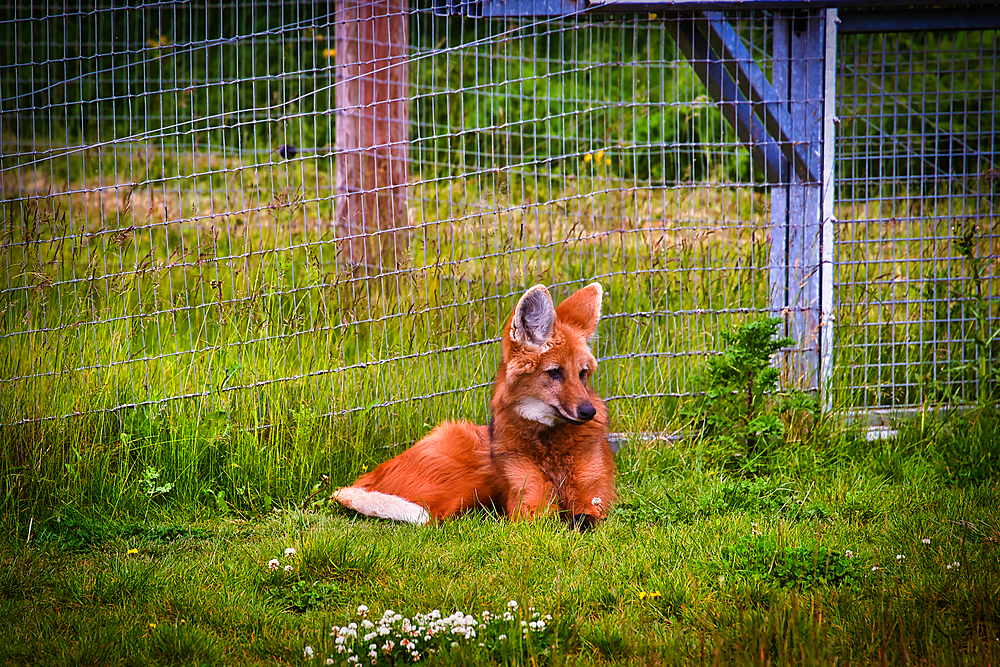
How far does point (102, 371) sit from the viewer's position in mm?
4262

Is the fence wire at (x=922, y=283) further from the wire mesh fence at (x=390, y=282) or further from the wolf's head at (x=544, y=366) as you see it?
the wolf's head at (x=544, y=366)

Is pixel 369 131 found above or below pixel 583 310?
above

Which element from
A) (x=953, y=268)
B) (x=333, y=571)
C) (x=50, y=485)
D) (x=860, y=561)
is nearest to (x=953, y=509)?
(x=860, y=561)

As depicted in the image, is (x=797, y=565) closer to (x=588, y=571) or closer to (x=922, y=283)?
(x=588, y=571)

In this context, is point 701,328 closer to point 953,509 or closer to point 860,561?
point 953,509

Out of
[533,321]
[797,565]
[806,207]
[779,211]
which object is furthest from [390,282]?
[797,565]

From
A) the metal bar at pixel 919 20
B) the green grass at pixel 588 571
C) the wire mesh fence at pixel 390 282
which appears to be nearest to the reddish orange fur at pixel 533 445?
the green grass at pixel 588 571

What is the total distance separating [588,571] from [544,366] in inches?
35.5

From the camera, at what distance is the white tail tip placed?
3.79 m

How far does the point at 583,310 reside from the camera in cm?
392

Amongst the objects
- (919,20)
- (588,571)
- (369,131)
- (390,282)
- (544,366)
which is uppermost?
(919,20)

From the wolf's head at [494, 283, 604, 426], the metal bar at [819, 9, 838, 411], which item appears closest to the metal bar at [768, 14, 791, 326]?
the metal bar at [819, 9, 838, 411]

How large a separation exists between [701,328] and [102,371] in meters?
3.49

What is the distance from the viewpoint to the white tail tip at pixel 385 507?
149 inches
